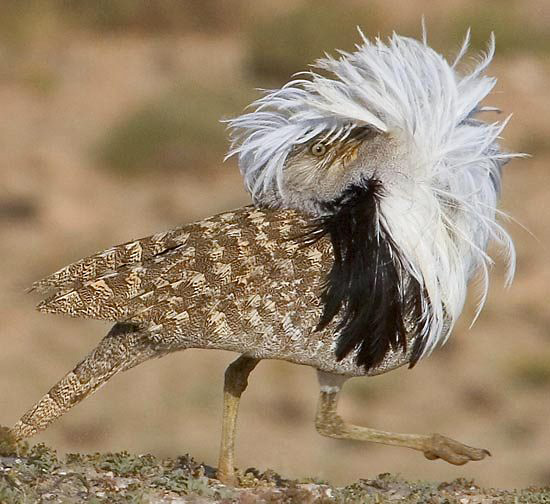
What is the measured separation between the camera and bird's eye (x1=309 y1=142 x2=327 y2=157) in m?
6.30

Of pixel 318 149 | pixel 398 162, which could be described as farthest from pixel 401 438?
pixel 318 149

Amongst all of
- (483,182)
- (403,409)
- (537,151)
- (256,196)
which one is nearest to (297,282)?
(256,196)

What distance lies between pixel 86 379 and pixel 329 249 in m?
1.34

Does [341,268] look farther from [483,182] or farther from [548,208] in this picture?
[548,208]

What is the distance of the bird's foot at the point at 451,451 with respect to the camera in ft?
21.3

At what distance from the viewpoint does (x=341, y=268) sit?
6031mm

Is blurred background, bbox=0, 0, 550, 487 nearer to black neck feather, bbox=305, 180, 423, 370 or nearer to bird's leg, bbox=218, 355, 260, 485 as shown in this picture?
bird's leg, bbox=218, 355, 260, 485

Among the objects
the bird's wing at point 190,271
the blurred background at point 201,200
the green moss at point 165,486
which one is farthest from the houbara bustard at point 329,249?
the blurred background at point 201,200

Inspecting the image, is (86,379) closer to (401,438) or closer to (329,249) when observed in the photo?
(329,249)

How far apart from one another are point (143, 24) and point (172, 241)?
1796 centimetres

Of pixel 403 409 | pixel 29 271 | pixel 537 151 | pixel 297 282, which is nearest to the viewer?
pixel 297 282

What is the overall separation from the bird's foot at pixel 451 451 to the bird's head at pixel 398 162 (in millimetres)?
556

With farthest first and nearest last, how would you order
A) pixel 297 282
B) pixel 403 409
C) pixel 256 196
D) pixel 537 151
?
1. pixel 537 151
2. pixel 403 409
3. pixel 256 196
4. pixel 297 282

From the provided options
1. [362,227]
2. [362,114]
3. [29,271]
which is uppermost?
A: [29,271]
